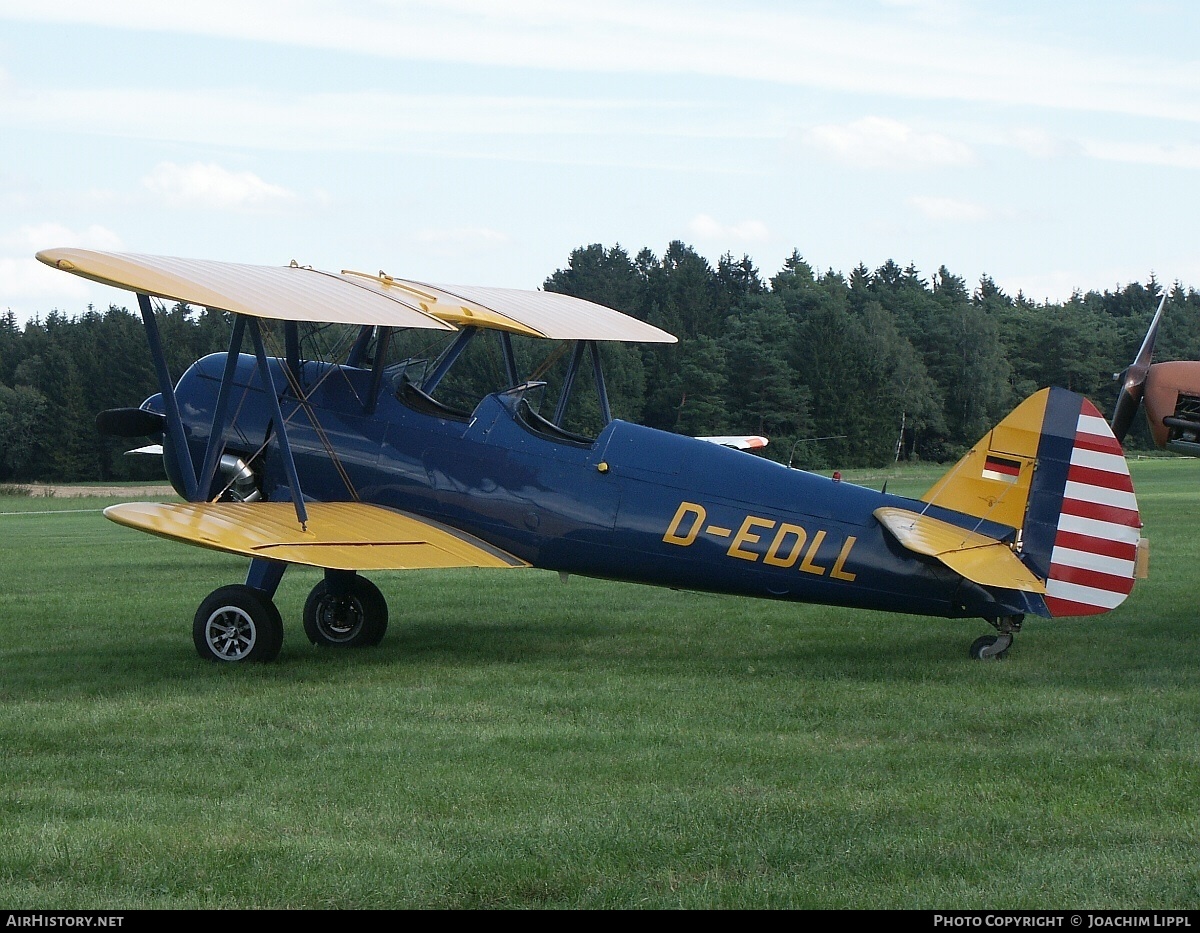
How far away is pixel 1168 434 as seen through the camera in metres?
10.2

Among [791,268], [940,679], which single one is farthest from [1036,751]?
[791,268]

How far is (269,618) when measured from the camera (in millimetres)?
8977

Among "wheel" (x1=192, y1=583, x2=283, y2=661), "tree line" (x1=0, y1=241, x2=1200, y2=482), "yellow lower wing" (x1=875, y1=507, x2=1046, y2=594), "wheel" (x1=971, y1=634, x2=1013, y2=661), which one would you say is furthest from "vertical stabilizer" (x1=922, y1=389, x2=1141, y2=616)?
"tree line" (x1=0, y1=241, x2=1200, y2=482)

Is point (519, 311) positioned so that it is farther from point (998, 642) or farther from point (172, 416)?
point (998, 642)

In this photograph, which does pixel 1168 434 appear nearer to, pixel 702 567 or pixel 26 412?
pixel 702 567

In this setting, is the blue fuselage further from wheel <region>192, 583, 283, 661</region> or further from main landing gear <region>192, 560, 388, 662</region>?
wheel <region>192, 583, 283, 661</region>

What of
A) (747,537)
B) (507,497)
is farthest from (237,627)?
(747,537)

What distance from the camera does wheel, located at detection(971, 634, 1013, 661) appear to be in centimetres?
877

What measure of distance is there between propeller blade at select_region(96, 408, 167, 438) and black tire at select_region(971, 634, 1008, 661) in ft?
20.1

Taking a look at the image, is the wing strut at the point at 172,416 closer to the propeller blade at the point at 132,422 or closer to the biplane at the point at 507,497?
the biplane at the point at 507,497

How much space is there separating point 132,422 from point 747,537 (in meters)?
4.82

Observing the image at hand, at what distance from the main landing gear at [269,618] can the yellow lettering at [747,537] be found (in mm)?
2900
